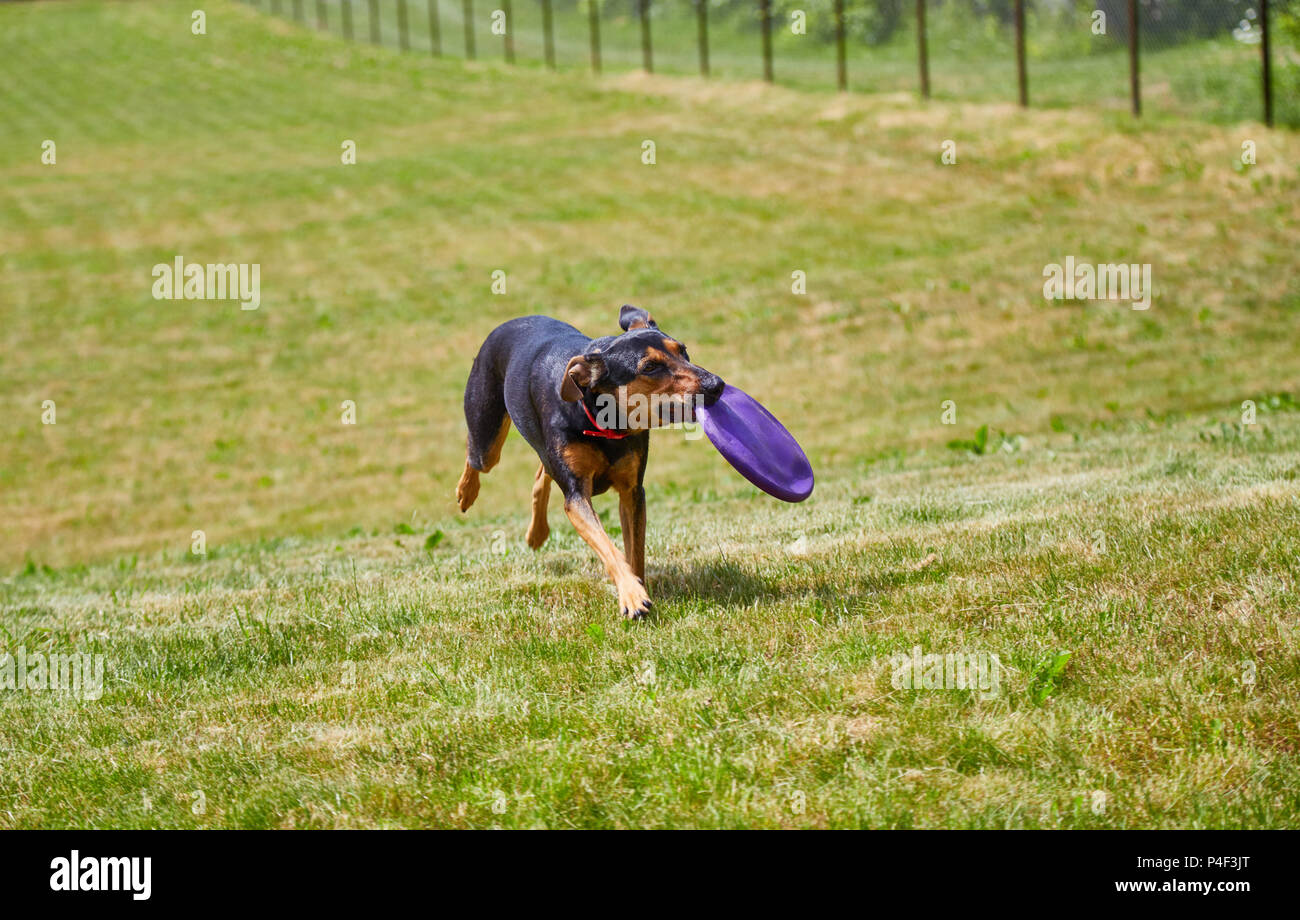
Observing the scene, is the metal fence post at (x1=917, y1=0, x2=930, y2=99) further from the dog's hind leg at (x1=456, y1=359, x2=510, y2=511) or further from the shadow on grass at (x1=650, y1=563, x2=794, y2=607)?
the shadow on grass at (x1=650, y1=563, x2=794, y2=607)

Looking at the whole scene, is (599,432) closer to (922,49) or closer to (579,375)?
(579,375)

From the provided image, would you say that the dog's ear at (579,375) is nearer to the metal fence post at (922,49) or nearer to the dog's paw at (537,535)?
the dog's paw at (537,535)

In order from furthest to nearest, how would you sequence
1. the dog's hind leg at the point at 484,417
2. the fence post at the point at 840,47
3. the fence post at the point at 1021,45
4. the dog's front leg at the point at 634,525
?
the fence post at the point at 840,47 < the fence post at the point at 1021,45 < the dog's hind leg at the point at 484,417 < the dog's front leg at the point at 634,525

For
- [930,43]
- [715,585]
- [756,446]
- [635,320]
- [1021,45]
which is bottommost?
[715,585]

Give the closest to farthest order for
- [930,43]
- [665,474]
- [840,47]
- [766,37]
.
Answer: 1. [665,474]
2. [840,47]
3. [766,37]
4. [930,43]

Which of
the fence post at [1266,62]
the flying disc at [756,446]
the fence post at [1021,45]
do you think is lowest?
the flying disc at [756,446]

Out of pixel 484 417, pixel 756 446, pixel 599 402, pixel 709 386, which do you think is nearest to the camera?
pixel 709 386

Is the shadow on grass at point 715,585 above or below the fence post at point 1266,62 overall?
below

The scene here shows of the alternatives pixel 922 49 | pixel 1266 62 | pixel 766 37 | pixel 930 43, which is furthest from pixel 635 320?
pixel 930 43

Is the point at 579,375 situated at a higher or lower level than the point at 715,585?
higher

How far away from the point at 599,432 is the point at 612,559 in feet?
2.13

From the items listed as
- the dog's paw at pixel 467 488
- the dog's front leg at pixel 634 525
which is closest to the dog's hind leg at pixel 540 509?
the dog's paw at pixel 467 488

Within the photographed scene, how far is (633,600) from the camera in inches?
235

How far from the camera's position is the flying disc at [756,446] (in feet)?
20.5
